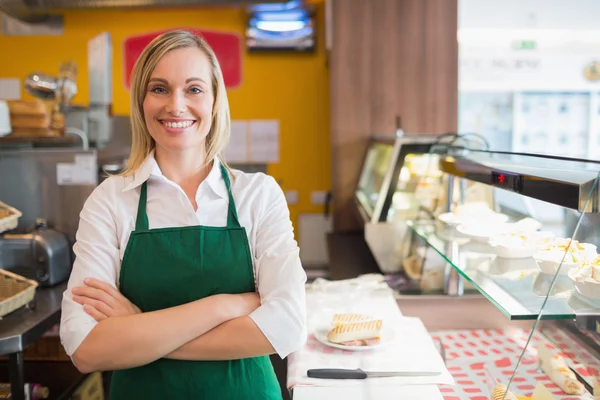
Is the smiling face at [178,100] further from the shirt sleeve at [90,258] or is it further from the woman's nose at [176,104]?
the shirt sleeve at [90,258]

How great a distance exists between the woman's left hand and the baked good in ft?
3.11

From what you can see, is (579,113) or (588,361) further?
(579,113)

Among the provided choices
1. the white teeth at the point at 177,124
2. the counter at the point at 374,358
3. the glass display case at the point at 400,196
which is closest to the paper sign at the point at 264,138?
the glass display case at the point at 400,196

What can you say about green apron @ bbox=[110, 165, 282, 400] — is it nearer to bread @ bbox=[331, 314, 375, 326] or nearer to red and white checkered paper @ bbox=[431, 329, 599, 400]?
bread @ bbox=[331, 314, 375, 326]

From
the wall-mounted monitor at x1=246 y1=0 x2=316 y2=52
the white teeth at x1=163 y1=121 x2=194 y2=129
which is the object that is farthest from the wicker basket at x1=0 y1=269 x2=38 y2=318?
the wall-mounted monitor at x1=246 y1=0 x2=316 y2=52

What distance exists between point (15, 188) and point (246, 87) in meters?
2.73

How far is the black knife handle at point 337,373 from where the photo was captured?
5.24 ft

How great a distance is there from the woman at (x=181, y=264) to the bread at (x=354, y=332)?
0.26m

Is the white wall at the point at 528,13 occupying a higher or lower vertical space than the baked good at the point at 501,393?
higher

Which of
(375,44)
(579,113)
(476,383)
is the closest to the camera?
(476,383)

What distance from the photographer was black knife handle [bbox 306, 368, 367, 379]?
1.60m

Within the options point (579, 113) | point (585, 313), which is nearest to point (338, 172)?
point (585, 313)

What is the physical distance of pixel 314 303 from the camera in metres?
2.21

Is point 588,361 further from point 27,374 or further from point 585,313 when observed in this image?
point 27,374
